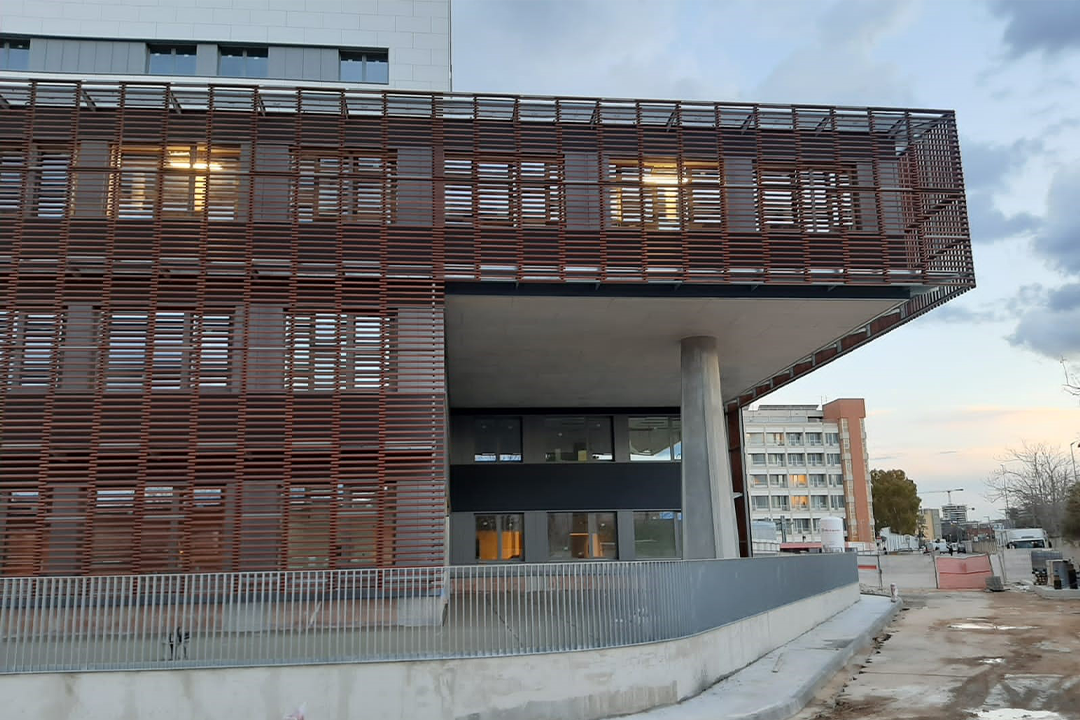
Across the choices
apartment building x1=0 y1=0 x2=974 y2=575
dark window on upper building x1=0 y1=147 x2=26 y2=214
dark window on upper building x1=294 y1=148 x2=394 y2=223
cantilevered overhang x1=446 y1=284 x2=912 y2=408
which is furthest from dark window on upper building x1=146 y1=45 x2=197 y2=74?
dark window on upper building x1=294 y1=148 x2=394 y2=223

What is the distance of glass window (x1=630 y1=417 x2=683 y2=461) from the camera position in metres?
31.5

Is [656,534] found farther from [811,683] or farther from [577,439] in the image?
[811,683]

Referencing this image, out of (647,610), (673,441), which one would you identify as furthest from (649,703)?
(673,441)

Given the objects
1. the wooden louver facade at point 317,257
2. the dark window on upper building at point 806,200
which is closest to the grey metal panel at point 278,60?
the wooden louver facade at point 317,257

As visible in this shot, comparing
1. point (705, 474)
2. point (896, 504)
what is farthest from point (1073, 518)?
point (896, 504)

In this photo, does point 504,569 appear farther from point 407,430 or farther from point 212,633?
point 407,430

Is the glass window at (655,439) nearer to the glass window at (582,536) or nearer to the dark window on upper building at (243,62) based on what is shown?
the glass window at (582,536)

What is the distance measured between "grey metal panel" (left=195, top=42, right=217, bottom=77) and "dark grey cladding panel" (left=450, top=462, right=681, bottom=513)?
53.4 feet

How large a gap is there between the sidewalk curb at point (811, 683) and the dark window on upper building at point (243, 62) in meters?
25.5

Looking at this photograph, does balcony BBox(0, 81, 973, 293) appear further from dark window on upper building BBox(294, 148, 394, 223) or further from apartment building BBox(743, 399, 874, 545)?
apartment building BBox(743, 399, 874, 545)

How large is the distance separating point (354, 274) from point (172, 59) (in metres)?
17.9

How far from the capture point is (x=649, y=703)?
40.5 ft

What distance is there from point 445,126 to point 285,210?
3.87 metres

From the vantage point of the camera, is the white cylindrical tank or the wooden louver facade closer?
the wooden louver facade
